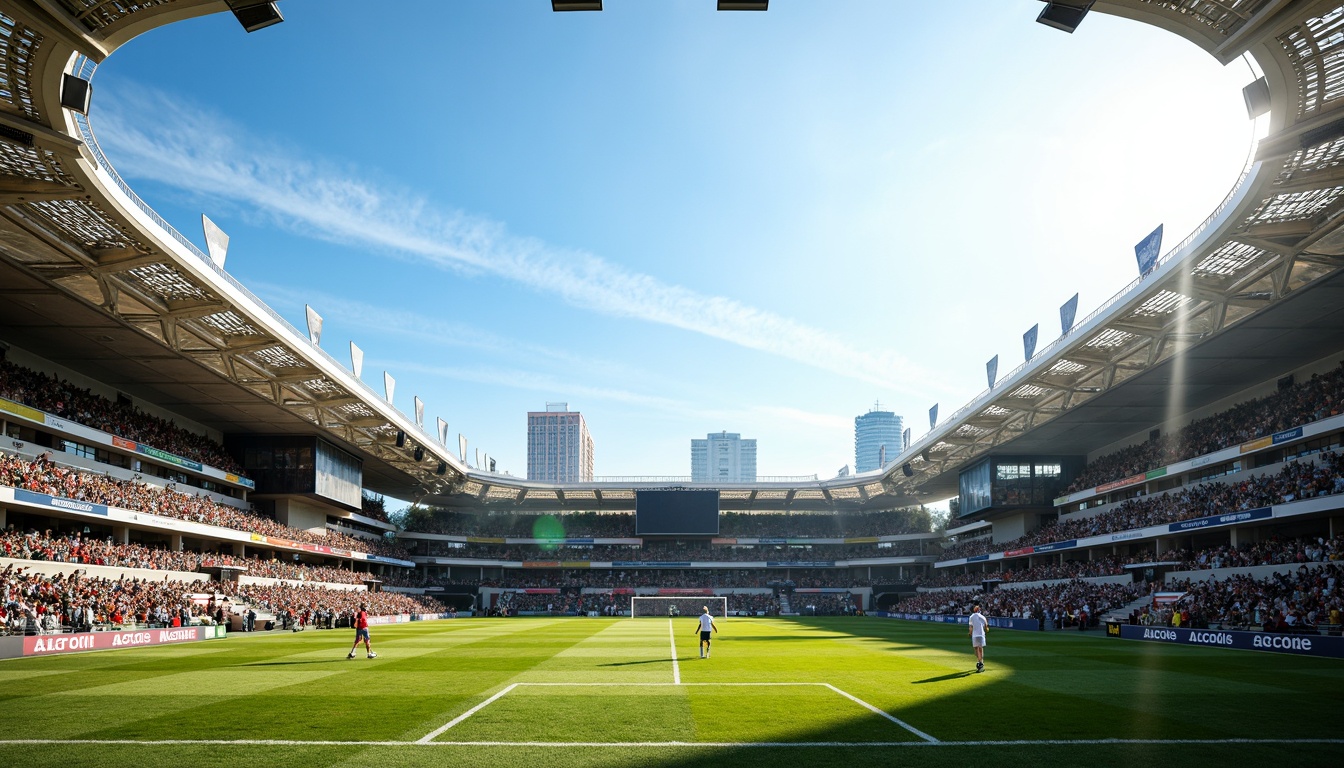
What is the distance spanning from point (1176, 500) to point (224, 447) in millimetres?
65905

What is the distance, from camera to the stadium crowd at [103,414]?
42438 millimetres

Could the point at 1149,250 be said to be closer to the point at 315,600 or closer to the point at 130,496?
the point at 130,496

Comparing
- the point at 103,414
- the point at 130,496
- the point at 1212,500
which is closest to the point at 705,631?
the point at 1212,500

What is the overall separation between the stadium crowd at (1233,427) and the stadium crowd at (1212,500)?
210cm

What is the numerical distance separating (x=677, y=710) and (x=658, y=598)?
7364cm

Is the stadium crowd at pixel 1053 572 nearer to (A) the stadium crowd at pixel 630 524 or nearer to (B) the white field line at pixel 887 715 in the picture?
(A) the stadium crowd at pixel 630 524

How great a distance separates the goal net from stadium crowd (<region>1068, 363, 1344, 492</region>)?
3573cm

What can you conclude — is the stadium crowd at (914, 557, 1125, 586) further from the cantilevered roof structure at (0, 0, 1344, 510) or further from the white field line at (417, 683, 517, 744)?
the white field line at (417, 683, 517, 744)

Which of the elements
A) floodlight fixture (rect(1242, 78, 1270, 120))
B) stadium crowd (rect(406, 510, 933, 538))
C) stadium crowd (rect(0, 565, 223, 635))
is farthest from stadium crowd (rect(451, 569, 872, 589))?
floodlight fixture (rect(1242, 78, 1270, 120))

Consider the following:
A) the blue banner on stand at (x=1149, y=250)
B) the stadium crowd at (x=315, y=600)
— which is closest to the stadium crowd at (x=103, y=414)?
the stadium crowd at (x=315, y=600)

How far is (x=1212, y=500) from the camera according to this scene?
Result: 47094mm

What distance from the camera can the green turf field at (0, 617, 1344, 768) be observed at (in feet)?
40.8

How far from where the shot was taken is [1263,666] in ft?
83.4

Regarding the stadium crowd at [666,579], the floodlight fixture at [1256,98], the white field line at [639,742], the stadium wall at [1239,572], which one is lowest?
the stadium crowd at [666,579]
